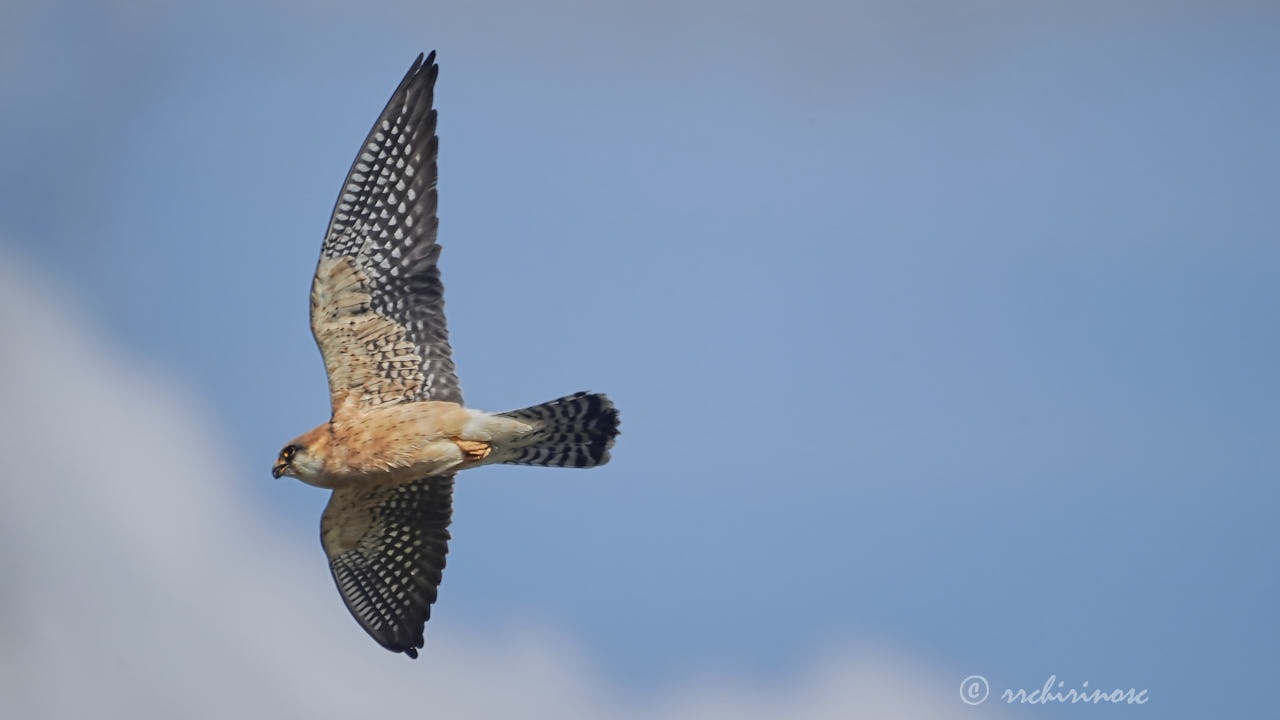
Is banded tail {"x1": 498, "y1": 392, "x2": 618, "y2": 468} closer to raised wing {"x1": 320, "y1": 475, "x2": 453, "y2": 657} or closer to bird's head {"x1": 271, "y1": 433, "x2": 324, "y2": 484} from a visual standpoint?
raised wing {"x1": 320, "y1": 475, "x2": 453, "y2": 657}

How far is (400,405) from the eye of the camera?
11.2 m

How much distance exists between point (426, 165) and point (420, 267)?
3.03 ft

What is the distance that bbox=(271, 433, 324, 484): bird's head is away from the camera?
10688 millimetres

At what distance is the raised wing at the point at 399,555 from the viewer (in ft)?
38.2

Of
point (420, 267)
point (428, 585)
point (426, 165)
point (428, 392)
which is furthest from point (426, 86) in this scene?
point (428, 585)

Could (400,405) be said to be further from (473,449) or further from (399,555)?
(399,555)

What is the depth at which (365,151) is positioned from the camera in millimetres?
11594

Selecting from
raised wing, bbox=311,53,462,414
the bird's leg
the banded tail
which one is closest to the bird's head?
raised wing, bbox=311,53,462,414

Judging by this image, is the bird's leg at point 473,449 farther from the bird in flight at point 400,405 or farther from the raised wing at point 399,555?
the raised wing at point 399,555

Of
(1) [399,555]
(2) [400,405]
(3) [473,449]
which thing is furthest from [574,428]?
(1) [399,555]

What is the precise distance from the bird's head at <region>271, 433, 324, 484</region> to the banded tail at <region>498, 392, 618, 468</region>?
5.51ft

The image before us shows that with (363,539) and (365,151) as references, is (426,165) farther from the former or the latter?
(363,539)

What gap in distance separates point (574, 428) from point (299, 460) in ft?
7.68

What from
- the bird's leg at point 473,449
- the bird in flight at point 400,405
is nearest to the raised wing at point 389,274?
the bird in flight at point 400,405
